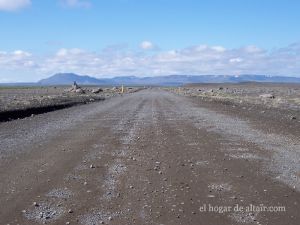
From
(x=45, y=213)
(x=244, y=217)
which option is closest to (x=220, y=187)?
(x=244, y=217)

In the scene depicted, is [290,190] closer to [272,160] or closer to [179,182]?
[179,182]

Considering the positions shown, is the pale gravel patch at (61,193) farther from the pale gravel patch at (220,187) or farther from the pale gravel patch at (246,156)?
the pale gravel patch at (246,156)

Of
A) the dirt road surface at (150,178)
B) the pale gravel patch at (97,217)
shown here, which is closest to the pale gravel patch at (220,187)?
the dirt road surface at (150,178)

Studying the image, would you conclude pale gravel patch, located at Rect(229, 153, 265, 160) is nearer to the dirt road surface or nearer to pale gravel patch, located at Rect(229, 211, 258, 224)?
the dirt road surface

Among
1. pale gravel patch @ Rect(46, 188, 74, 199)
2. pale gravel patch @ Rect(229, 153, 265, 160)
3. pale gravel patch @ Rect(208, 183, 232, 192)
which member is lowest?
pale gravel patch @ Rect(229, 153, 265, 160)

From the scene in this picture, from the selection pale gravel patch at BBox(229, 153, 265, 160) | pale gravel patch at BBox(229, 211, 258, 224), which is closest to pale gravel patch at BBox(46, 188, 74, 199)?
pale gravel patch at BBox(229, 211, 258, 224)

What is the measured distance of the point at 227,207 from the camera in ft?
24.6

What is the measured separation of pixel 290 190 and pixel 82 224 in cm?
382

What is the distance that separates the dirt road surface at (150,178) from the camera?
7191 millimetres

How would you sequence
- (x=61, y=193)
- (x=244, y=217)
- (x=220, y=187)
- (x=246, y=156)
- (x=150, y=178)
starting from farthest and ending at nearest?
(x=246, y=156)
(x=150, y=178)
(x=220, y=187)
(x=61, y=193)
(x=244, y=217)

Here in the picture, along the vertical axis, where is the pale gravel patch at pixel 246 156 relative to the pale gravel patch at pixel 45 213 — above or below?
below

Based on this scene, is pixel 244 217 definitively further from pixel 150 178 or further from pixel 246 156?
pixel 246 156

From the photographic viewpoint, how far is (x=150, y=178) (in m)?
9.73

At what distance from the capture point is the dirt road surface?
7191 mm
